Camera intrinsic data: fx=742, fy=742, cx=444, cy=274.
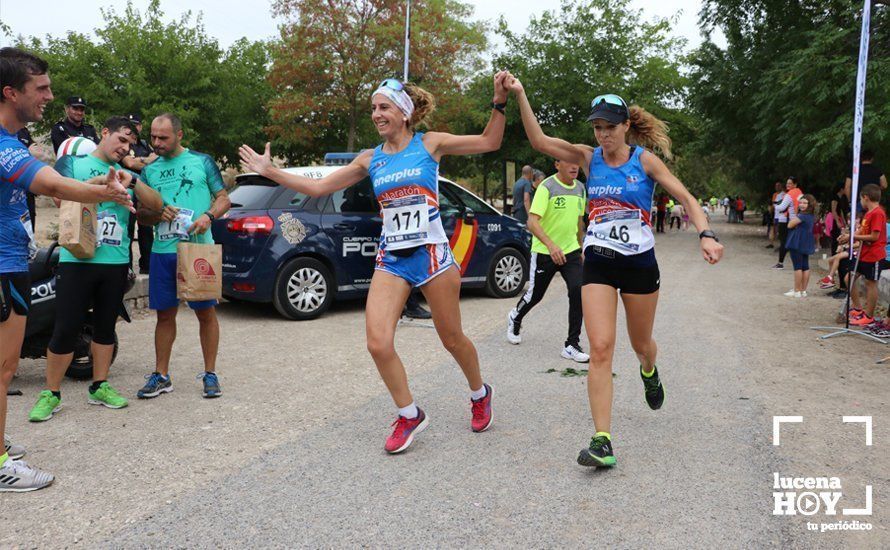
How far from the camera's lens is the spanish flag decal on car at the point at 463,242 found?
9.97m

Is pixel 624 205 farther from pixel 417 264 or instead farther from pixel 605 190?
pixel 417 264

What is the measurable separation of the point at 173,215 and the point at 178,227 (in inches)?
4.5

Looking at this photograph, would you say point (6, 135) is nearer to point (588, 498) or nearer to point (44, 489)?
point (44, 489)

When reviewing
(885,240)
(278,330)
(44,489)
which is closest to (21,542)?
(44,489)

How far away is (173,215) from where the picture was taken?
5254 millimetres

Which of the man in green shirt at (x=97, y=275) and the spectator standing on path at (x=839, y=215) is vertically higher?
the spectator standing on path at (x=839, y=215)

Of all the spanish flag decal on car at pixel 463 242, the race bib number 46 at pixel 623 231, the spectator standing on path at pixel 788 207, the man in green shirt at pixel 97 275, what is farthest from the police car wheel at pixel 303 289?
the spectator standing on path at pixel 788 207

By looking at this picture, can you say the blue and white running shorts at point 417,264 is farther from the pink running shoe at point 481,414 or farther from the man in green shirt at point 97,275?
the man in green shirt at point 97,275

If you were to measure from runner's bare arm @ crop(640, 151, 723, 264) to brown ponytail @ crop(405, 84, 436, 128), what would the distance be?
1.33m

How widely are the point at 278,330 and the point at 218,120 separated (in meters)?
20.6

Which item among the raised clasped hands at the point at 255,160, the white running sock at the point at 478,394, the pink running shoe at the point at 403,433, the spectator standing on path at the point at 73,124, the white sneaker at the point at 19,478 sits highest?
the spectator standing on path at the point at 73,124

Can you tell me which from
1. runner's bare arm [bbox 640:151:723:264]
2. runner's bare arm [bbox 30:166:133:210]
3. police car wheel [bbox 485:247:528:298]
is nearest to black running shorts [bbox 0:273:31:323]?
runner's bare arm [bbox 30:166:133:210]

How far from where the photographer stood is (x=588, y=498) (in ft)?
11.8

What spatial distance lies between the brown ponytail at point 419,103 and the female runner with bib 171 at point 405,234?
2.9 inches
